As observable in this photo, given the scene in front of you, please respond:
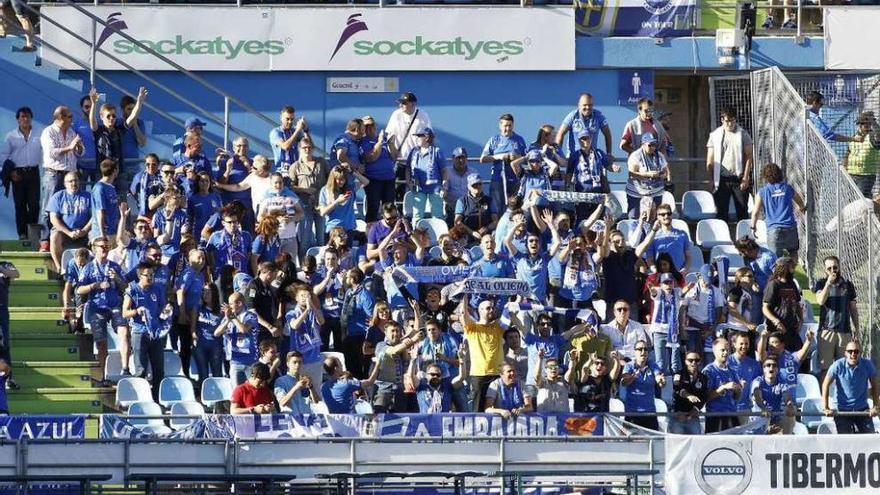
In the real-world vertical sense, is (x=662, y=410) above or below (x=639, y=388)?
below

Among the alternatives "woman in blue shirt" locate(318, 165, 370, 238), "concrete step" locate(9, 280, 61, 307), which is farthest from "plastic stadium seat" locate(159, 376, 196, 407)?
"woman in blue shirt" locate(318, 165, 370, 238)

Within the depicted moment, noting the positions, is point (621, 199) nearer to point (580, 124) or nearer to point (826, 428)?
point (580, 124)

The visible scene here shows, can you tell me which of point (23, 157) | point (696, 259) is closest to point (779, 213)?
point (696, 259)

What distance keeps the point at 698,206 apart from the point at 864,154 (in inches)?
88.1

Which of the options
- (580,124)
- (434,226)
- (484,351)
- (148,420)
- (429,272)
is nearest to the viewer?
(148,420)

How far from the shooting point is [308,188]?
80.1 feet

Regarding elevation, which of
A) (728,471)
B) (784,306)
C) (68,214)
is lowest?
(728,471)

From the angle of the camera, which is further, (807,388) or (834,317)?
(834,317)

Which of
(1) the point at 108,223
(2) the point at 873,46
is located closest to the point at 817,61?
(2) the point at 873,46

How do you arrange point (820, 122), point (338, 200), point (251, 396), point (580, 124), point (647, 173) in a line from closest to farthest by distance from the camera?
point (251, 396)
point (338, 200)
point (647, 173)
point (580, 124)
point (820, 122)

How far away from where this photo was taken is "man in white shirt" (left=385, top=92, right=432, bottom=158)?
1000 inches

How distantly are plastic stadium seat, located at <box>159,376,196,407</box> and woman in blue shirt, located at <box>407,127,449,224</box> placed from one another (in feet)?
13.8

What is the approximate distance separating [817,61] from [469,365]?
872cm

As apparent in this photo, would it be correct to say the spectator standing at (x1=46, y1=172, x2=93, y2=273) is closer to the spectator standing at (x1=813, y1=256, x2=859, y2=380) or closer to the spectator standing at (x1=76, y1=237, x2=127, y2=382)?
the spectator standing at (x1=76, y1=237, x2=127, y2=382)
